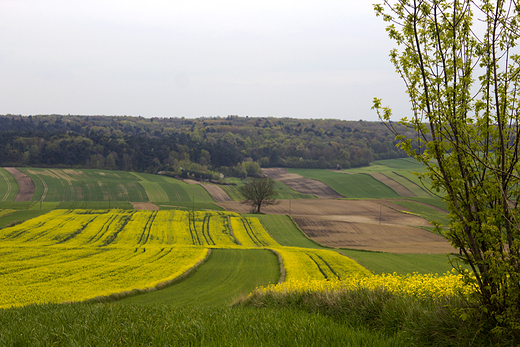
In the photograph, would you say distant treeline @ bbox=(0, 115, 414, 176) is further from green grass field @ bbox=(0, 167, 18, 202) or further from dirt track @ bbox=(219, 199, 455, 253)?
dirt track @ bbox=(219, 199, 455, 253)

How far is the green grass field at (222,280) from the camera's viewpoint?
2102cm

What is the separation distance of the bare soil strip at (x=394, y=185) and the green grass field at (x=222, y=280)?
258ft

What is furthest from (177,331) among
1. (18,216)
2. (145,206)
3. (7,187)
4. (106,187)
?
(7,187)

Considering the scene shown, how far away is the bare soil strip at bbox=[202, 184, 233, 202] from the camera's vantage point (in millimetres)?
97613

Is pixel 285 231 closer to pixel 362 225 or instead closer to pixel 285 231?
pixel 285 231

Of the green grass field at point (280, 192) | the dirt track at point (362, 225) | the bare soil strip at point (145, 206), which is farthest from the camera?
the green grass field at point (280, 192)

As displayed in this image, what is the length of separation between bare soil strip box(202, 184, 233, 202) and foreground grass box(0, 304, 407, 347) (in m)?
88.7

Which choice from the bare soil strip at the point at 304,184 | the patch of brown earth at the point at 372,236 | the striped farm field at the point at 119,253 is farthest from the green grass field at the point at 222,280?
the bare soil strip at the point at 304,184

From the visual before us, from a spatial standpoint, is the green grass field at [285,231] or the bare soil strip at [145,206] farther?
the bare soil strip at [145,206]

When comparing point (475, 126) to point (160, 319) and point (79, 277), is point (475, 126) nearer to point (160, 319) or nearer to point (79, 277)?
point (160, 319)

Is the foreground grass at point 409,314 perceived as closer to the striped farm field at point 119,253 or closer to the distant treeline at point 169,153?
the striped farm field at point 119,253

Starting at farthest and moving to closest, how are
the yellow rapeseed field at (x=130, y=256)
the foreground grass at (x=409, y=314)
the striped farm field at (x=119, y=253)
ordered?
the striped farm field at (x=119, y=253) → the yellow rapeseed field at (x=130, y=256) → the foreground grass at (x=409, y=314)

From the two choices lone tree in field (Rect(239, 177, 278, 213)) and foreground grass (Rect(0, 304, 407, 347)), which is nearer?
foreground grass (Rect(0, 304, 407, 347))

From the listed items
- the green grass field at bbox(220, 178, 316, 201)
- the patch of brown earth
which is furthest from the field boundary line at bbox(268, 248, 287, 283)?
the green grass field at bbox(220, 178, 316, 201)
